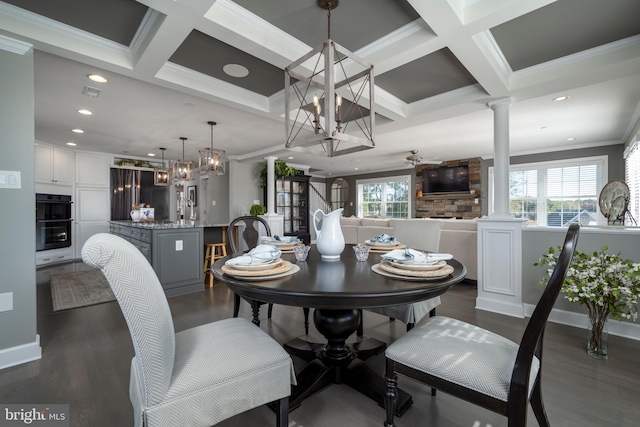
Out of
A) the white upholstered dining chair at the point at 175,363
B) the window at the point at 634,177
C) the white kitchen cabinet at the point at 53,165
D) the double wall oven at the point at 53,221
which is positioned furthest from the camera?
the white kitchen cabinet at the point at 53,165

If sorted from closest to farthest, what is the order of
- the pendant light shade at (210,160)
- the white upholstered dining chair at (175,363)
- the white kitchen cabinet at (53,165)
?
the white upholstered dining chair at (175,363), the pendant light shade at (210,160), the white kitchen cabinet at (53,165)

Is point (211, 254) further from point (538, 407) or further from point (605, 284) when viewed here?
point (605, 284)

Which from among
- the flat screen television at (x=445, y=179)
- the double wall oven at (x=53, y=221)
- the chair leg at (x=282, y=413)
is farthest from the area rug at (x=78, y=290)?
the flat screen television at (x=445, y=179)

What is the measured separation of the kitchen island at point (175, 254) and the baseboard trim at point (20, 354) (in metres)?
1.50

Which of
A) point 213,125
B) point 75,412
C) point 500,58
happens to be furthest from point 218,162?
point 500,58

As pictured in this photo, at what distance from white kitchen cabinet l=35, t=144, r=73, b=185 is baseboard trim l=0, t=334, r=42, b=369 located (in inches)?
186

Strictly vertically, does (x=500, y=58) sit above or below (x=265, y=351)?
above

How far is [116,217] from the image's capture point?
673cm

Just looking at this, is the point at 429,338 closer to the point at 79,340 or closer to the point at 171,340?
the point at 171,340

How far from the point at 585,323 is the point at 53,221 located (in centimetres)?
789

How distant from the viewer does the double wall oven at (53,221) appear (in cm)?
521

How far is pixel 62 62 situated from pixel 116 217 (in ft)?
16.6

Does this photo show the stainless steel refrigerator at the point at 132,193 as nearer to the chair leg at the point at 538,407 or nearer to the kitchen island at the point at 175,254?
the kitchen island at the point at 175,254

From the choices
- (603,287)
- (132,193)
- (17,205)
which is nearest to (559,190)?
(603,287)
